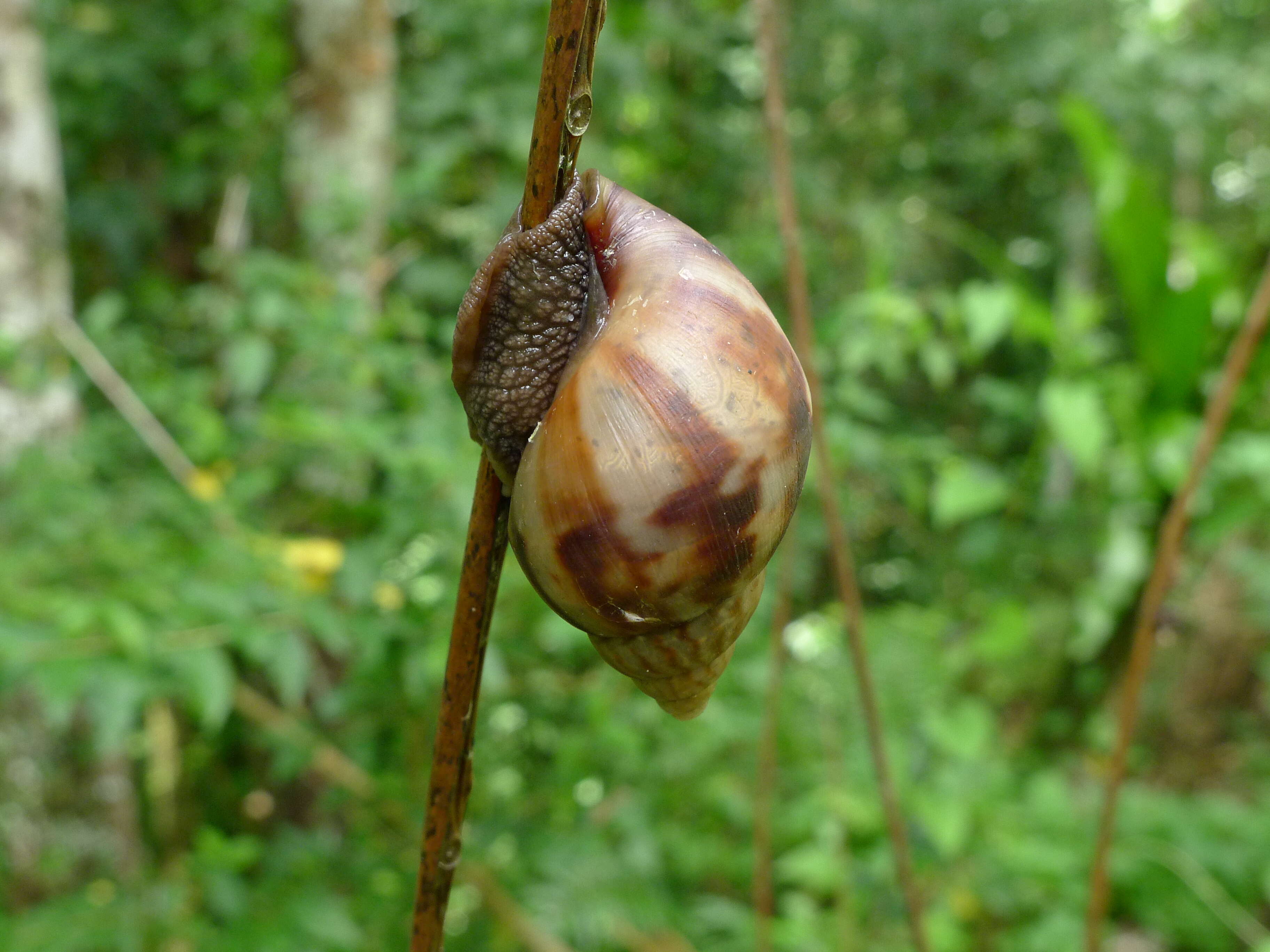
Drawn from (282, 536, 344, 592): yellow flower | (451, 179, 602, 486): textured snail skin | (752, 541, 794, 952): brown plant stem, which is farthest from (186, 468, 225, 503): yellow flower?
(451, 179, 602, 486): textured snail skin

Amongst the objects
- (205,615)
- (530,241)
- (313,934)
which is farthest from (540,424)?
(313,934)

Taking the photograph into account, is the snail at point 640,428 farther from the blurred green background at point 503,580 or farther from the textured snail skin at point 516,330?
the blurred green background at point 503,580

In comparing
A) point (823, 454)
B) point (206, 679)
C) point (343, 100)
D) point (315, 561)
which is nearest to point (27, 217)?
point (343, 100)

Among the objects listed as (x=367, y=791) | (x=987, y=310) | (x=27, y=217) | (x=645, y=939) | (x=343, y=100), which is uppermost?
(x=343, y=100)

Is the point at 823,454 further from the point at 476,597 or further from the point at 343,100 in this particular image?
the point at 343,100

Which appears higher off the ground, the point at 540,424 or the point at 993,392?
the point at 540,424

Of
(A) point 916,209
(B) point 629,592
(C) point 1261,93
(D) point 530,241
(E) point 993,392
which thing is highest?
(D) point 530,241

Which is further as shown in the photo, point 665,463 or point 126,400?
point 126,400

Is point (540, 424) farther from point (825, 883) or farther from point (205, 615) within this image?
point (825, 883)
